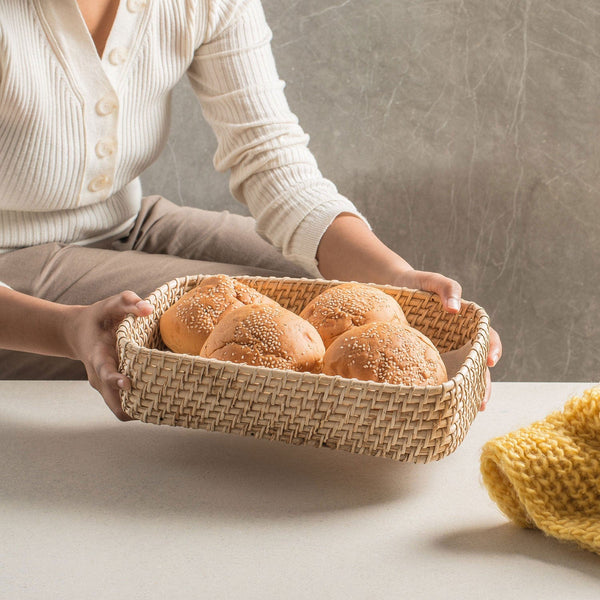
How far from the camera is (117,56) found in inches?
45.8

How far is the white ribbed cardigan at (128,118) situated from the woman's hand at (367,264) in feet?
0.08

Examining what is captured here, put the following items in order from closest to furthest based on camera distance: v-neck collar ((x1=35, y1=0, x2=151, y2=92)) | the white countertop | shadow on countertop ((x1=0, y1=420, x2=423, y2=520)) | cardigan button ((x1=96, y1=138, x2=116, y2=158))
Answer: the white countertop < shadow on countertop ((x1=0, y1=420, x2=423, y2=520)) < v-neck collar ((x1=35, y1=0, x2=151, y2=92)) < cardigan button ((x1=96, y1=138, x2=116, y2=158))

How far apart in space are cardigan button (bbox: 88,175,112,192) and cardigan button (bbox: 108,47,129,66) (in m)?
0.18

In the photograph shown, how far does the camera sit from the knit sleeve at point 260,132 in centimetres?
126

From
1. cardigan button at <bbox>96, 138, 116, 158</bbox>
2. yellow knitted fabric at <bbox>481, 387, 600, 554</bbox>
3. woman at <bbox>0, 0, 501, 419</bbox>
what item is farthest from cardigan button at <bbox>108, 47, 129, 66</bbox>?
yellow knitted fabric at <bbox>481, 387, 600, 554</bbox>

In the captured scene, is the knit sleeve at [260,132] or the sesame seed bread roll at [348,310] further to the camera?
the knit sleeve at [260,132]

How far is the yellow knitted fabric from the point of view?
23.1 inches

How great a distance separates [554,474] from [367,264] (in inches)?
21.5

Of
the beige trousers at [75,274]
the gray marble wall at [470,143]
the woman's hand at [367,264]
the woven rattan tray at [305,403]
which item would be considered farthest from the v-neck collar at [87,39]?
the gray marble wall at [470,143]

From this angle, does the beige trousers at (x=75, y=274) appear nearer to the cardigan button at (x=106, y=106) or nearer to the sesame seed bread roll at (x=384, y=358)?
the cardigan button at (x=106, y=106)

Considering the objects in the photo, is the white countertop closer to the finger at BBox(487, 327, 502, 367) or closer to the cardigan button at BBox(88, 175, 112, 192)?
the finger at BBox(487, 327, 502, 367)

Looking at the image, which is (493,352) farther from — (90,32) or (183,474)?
(90,32)

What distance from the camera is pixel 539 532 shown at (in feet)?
2.02

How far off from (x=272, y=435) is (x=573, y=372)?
1567 mm
